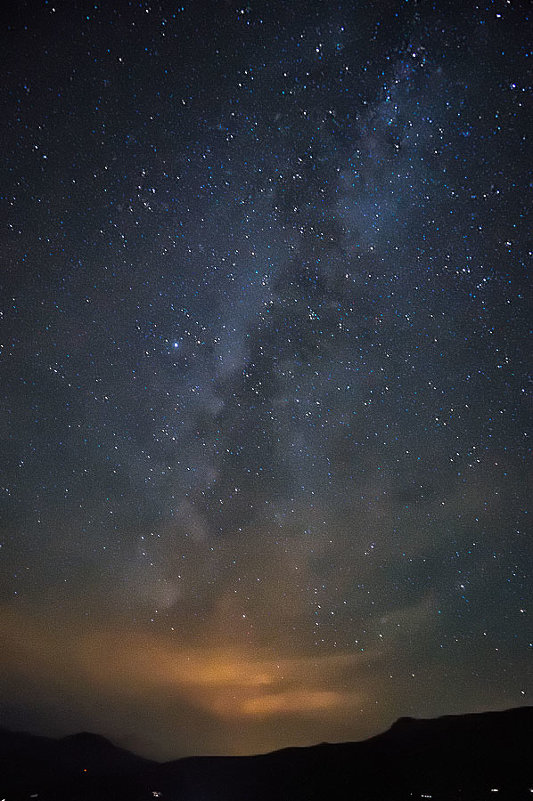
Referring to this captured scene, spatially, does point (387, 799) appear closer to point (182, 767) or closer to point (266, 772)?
point (266, 772)

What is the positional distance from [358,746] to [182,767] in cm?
2560

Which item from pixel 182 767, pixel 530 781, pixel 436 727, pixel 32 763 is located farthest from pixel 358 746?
pixel 32 763

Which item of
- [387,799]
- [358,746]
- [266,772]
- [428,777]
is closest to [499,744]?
[428,777]

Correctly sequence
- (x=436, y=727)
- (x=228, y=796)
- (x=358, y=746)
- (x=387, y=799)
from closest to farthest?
(x=387, y=799) → (x=228, y=796) → (x=436, y=727) → (x=358, y=746)

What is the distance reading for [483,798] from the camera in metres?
30.3

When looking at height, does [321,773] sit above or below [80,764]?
above

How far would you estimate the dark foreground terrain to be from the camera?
3656 centimetres

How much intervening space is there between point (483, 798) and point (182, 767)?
170 ft

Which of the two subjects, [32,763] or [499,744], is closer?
[499,744]

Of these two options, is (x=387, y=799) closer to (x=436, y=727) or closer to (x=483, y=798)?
(x=483, y=798)

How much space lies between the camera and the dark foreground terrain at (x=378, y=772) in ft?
120

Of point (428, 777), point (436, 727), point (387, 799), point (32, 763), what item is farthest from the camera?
point (32, 763)

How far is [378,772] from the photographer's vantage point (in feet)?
143

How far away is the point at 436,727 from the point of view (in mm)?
53750
